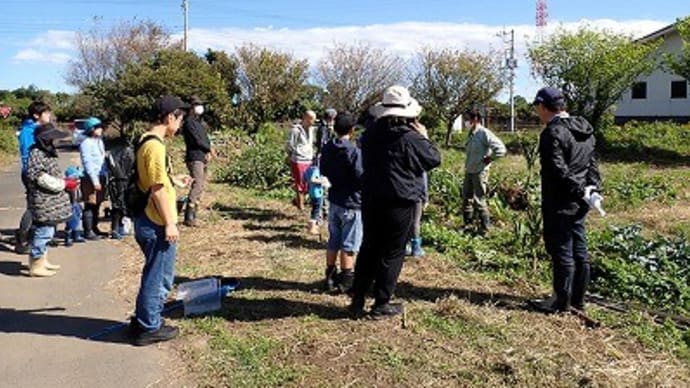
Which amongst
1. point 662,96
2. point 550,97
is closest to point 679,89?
point 662,96

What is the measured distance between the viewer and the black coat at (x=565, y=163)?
520 cm

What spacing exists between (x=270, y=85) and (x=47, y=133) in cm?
2224

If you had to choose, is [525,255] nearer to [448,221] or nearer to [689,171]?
[448,221]

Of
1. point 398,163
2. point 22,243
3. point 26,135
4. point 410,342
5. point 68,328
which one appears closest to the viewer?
point 410,342

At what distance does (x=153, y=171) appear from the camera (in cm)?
453

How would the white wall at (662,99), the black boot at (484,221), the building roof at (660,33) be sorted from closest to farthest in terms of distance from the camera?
1. the black boot at (484,221)
2. the building roof at (660,33)
3. the white wall at (662,99)

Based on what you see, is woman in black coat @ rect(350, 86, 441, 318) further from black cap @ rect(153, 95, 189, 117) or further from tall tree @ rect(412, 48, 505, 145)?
tall tree @ rect(412, 48, 505, 145)

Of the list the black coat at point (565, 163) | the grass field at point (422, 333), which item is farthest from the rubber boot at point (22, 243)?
the black coat at point (565, 163)

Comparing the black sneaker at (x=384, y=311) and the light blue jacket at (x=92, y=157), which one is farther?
the light blue jacket at (x=92, y=157)

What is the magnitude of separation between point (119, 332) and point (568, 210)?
3732 mm

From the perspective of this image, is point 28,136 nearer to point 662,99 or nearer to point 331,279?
point 331,279

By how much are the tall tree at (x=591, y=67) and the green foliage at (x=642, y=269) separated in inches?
829

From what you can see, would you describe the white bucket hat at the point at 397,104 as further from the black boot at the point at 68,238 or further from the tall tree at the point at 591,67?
the tall tree at the point at 591,67

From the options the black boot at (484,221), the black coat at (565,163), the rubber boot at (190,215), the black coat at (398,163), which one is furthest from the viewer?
the rubber boot at (190,215)
